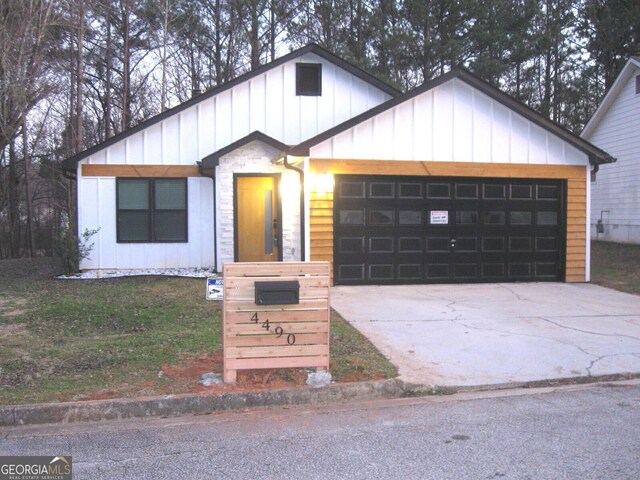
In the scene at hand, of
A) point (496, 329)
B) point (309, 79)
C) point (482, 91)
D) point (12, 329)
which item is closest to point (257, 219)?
point (309, 79)

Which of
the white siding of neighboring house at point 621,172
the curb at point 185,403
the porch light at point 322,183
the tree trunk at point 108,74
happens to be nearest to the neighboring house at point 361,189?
the porch light at point 322,183

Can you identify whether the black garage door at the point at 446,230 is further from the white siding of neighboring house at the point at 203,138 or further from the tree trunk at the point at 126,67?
the tree trunk at the point at 126,67

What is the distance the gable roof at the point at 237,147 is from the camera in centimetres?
1378

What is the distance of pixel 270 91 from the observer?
15734mm

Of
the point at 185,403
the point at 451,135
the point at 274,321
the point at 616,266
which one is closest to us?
the point at 185,403

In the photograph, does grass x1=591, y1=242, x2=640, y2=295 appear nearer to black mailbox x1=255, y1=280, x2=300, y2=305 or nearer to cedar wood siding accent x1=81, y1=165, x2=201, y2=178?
black mailbox x1=255, y1=280, x2=300, y2=305

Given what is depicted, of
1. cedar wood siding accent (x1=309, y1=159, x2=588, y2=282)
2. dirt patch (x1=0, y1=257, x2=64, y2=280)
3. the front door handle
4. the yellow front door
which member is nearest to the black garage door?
cedar wood siding accent (x1=309, y1=159, x2=588, y2=282)

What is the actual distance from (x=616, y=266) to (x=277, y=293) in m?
14.1

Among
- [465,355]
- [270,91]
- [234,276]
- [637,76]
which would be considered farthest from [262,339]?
[637,76]

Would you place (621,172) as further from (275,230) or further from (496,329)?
(496,329)

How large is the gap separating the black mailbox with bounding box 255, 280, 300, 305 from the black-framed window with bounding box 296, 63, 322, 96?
36.9 ft

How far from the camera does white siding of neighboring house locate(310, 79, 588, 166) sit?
1252 centimetres

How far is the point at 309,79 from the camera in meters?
16.2

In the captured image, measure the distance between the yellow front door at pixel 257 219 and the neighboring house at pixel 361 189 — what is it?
36 millimetres
